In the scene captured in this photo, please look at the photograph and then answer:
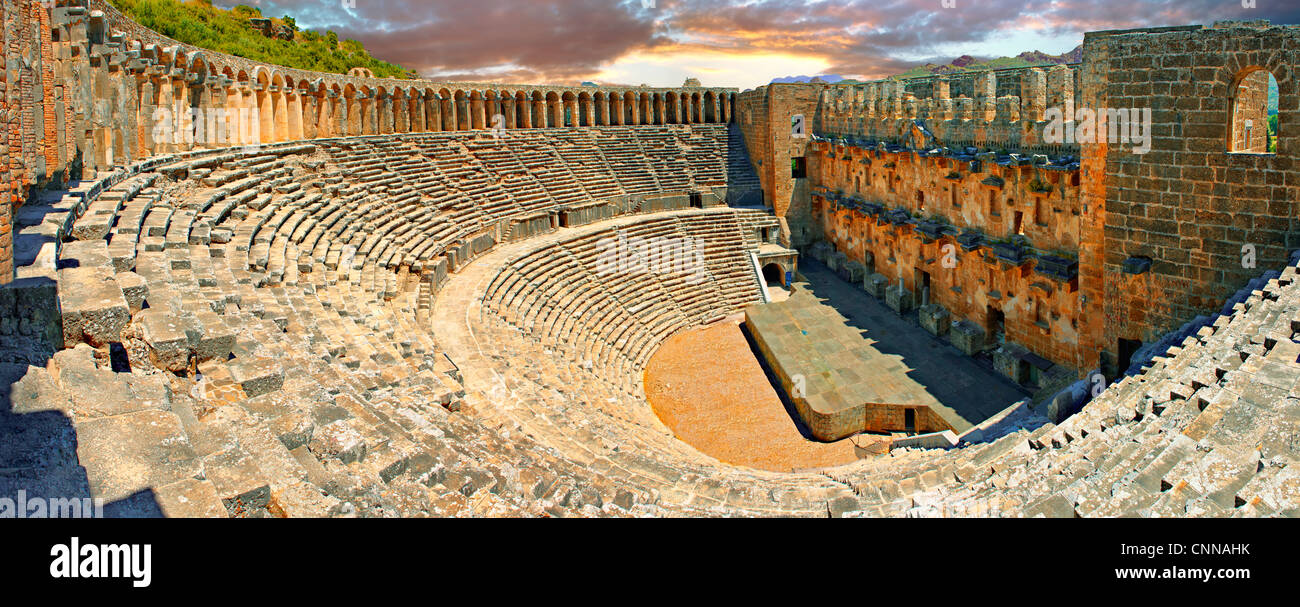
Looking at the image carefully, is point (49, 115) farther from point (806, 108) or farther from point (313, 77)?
point (806, 108)

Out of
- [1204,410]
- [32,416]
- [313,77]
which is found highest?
[313,77]

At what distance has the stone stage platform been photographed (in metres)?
15.5

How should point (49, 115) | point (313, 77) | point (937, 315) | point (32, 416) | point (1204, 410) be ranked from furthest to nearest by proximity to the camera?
1. point (313, 77)
2. point (937, 315)
3. point (49, 115)
4. point (1204, 410)
5. point (32, 416)

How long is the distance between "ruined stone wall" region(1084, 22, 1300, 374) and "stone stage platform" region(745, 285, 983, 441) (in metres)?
3.95

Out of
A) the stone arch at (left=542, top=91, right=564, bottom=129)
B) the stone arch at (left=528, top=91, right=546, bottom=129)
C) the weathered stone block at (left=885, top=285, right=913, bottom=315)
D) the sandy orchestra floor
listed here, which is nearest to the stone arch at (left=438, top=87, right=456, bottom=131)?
the stone arch at (left=528, top=91, right=546, bottom=129)

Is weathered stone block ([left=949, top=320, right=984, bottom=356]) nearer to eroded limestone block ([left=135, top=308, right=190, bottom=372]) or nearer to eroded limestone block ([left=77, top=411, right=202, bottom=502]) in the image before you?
eroded limestone block ([left=135, top=308, right=190, bottom=372])

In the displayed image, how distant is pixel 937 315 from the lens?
20031 millimetres

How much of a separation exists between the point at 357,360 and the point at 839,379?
35.5ft

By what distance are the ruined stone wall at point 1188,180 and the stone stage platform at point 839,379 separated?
3.95m

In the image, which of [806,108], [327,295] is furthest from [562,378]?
[806,108]

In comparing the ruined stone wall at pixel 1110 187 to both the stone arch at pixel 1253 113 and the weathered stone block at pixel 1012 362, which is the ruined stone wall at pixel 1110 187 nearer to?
the stone arch at pixel 1253 113

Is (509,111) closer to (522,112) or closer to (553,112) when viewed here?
(522,112)

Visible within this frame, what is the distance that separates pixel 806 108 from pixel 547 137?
9.61 meters

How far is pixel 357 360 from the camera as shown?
31.7 ft
